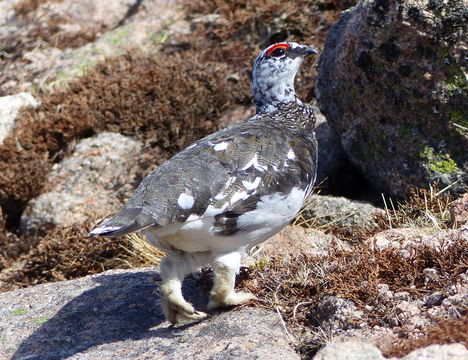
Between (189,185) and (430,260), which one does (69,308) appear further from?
(430,260)

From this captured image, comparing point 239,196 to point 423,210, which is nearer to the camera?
point 239,196

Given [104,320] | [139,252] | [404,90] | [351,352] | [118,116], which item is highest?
[351,352]

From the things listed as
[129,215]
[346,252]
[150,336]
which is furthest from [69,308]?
[346,252]

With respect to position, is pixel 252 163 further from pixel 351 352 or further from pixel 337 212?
pixel 337 212

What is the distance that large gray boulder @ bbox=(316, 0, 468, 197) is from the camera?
617 centimetres

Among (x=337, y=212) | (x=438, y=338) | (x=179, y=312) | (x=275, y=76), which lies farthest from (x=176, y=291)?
(x=337, y=212)

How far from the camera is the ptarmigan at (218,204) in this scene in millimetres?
4359

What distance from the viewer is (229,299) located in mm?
4750

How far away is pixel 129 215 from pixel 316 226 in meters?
2.89

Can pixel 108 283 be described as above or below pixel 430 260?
below

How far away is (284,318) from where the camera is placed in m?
4.63

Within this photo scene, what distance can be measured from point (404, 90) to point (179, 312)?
118 inches

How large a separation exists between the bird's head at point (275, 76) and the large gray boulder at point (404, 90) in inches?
39.3

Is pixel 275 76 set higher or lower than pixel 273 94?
higher
